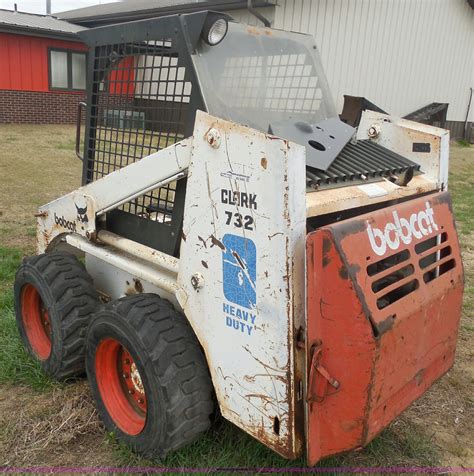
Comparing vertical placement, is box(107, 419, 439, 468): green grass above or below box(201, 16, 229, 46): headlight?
below

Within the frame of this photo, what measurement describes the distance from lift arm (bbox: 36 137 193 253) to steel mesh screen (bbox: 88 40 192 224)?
0.11 m

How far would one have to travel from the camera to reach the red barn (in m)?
15.7

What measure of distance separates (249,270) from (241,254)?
0.23ft

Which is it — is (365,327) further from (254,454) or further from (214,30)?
(214,30)

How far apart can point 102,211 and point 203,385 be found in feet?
3.59

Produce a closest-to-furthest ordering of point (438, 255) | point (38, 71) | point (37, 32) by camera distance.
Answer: point (438, 255) → point (37, 32) → point (38, 71)

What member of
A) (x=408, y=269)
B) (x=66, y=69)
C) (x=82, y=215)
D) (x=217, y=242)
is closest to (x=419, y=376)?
(x=408, y=269)

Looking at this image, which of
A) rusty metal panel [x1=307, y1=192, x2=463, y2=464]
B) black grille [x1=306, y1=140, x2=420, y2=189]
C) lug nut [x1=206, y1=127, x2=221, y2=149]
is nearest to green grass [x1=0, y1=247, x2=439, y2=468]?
rusty metal panel [x1=307, y1=192, x2=463, y2=464]

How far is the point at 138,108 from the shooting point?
283 centimetres

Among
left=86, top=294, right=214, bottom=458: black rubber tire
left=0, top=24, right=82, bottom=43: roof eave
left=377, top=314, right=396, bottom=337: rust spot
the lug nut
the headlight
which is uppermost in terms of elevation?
left=0, top=24, right=82, bottom=43: roof eave

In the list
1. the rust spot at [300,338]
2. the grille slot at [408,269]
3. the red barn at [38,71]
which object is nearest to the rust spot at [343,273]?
the grille slot at [408,269]

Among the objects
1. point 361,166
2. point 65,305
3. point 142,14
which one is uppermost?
point 142,14

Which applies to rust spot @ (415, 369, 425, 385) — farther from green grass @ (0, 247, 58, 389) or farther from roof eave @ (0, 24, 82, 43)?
roof eave @ (0, 24, 82, 43)

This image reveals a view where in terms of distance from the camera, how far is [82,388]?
10.1 feet
